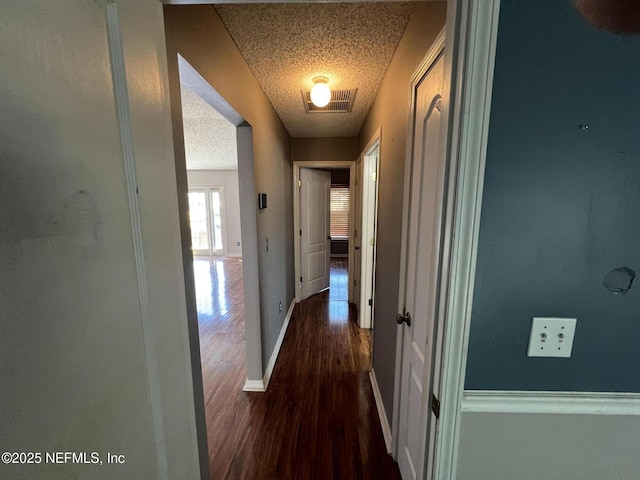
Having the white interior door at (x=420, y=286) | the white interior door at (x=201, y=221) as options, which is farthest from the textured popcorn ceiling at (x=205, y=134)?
the white interior door at (x=420, y=286)

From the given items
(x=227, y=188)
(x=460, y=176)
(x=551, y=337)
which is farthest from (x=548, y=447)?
(x=227, y=188)

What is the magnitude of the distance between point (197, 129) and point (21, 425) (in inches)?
146

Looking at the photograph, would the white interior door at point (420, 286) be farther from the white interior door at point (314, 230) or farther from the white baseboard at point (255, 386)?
the white interior door at point (314, 230)

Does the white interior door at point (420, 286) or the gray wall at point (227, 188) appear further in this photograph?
the gray wall at point (227, 188)

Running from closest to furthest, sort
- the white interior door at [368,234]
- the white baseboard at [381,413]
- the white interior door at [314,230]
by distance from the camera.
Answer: the white baseboard at [381,413] → the white interior door at [368,234] → the white interior door at [314,230]

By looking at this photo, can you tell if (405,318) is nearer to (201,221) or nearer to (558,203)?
(558,203)

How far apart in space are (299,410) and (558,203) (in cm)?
195

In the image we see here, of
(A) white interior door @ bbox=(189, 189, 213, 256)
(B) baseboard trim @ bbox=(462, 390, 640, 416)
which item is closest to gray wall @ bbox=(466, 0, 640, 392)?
(B) baseboard trim @ bbox=(462, 390, 640, 416)

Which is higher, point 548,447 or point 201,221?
point 201,221

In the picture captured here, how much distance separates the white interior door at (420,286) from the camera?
2.60 ft

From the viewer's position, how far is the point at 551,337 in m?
0.69

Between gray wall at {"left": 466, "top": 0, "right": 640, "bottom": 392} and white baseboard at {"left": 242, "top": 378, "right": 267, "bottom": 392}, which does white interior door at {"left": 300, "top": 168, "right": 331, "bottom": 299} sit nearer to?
white baseboard at {"left": 242, "top": 378, "right": 267, "bottom": 392}

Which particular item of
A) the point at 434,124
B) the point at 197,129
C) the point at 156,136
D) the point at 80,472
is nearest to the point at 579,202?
the point at 434,124

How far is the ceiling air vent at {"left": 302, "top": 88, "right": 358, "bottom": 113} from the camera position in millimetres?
2090
